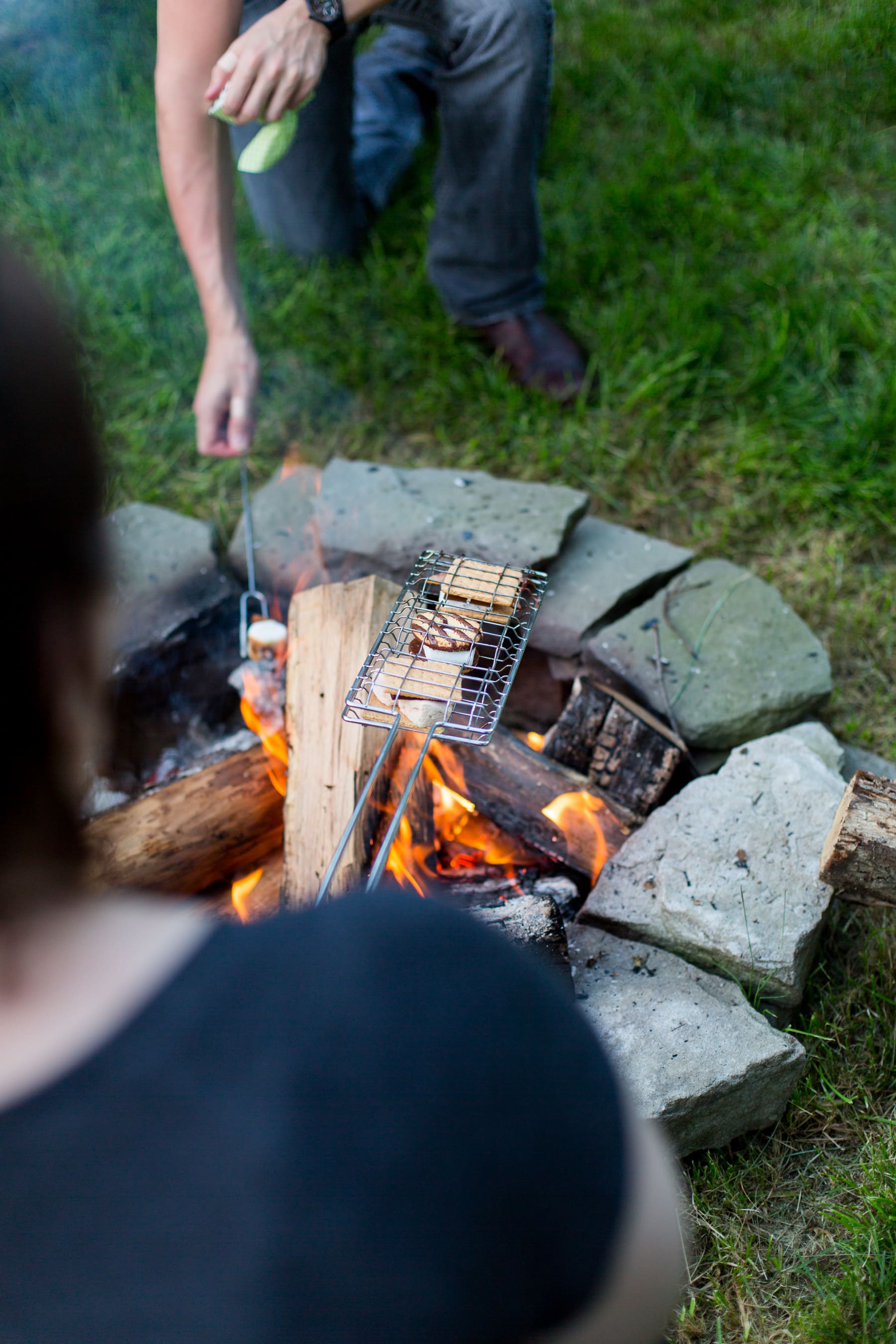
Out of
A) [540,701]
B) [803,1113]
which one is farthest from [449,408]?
[803,1113]

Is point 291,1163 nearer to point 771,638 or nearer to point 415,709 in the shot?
point 415,709

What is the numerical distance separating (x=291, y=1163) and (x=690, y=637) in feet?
6.21

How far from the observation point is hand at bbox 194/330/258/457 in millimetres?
2283

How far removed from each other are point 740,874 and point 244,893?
103 centimetres

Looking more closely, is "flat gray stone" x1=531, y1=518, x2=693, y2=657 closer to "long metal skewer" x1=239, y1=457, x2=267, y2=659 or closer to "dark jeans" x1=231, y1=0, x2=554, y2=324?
"long metal skewer" x1=239, y1=457, x2=267, y2=659

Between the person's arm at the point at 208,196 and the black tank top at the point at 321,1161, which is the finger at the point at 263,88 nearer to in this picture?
the person's arm at the point at 208,196

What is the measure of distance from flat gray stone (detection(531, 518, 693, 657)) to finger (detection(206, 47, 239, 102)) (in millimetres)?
1315

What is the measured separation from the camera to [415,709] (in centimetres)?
170

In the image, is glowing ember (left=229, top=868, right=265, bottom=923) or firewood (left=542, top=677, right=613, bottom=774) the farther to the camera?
firewood (left=542, top=677, right=613, bottom=774)

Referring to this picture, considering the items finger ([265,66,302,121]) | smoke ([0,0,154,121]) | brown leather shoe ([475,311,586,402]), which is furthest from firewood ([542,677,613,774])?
smoke ([0,0,154,121])

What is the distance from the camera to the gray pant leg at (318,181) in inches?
130

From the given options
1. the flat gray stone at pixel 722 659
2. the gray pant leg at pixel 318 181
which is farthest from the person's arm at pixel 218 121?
the flat gray stone at pixel 722 659

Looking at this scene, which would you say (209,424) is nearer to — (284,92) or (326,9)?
(284,92)

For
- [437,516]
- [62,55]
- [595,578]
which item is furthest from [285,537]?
[62,55]
